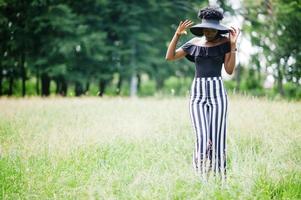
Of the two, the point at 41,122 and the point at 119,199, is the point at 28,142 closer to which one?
the point at 41,122

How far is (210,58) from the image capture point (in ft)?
17.9

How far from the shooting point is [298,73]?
13.5m

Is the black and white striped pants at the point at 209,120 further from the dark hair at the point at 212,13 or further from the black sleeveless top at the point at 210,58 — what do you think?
the dark hair at the point at 212,13

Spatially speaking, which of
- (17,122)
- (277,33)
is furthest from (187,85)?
(17,122)

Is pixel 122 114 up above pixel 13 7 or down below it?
below

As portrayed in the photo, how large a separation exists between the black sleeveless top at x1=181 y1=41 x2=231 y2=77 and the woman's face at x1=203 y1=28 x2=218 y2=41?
0.42 ft

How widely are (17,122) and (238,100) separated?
482cm

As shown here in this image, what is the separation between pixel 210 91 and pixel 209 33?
2.30ft

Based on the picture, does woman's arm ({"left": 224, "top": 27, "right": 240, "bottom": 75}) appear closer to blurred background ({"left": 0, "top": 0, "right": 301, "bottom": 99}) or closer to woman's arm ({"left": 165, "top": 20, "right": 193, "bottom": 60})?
woman's arm ({"left": 165, "top": 20, "right": 193, "bottom": 60})

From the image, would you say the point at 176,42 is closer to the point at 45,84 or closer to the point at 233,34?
the point at 233,34

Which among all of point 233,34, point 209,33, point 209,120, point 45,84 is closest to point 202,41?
point 209,33

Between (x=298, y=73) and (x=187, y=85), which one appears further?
(x=187, y=85)

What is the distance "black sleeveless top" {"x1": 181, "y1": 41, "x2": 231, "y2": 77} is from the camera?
5430mm

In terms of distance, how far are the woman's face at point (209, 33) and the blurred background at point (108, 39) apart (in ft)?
50.2
